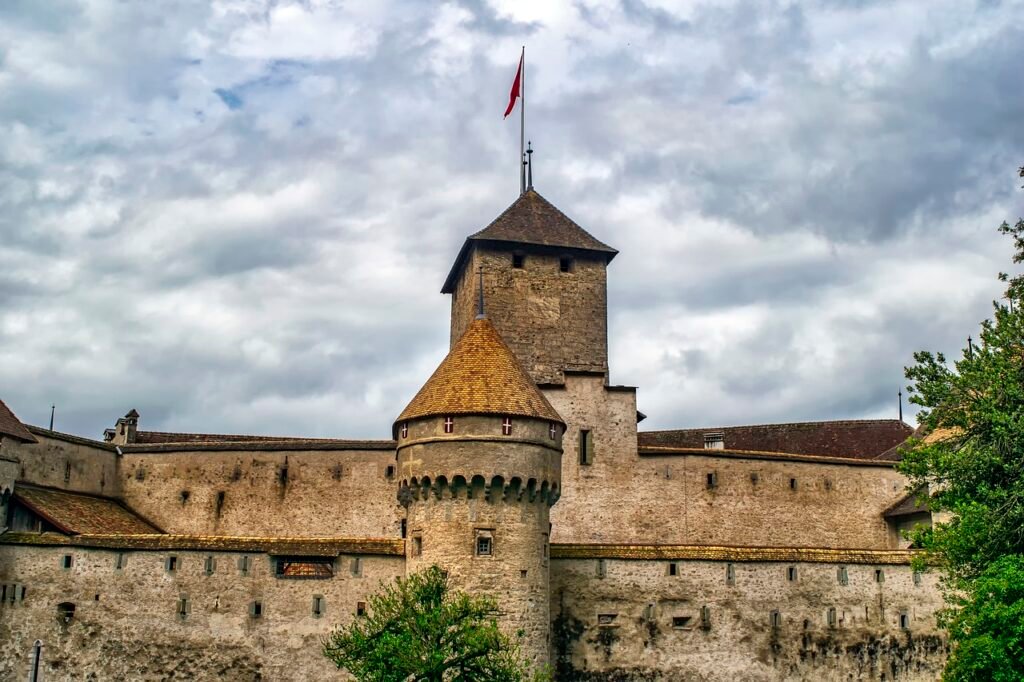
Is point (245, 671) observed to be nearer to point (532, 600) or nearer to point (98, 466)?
point (532, 600)

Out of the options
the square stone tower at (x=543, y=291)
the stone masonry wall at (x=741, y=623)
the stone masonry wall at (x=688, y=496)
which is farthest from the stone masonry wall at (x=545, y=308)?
the stone masonry wall at (x=741, y=623)

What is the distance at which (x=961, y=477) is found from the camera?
31250 millimetres

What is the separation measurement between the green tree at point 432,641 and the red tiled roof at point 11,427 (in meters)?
12.7

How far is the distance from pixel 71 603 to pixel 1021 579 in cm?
2388

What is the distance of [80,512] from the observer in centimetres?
3844

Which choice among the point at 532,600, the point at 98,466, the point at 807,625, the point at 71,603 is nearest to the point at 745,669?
the point at 807,625

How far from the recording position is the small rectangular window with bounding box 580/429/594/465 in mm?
42969

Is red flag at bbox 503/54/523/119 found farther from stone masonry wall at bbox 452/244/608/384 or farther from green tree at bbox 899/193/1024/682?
green tree at bbox 899/193/1024/682

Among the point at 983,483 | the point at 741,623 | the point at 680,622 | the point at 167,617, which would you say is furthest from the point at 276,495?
the point at 983,483

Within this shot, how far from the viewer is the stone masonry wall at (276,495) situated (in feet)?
138

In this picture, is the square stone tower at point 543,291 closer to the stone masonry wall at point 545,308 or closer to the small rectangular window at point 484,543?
the stone masonry wall at point 545,308

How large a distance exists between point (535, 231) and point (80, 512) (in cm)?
1898

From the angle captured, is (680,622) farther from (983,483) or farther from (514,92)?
(514,92)

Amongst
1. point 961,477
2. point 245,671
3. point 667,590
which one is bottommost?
point 245,671
